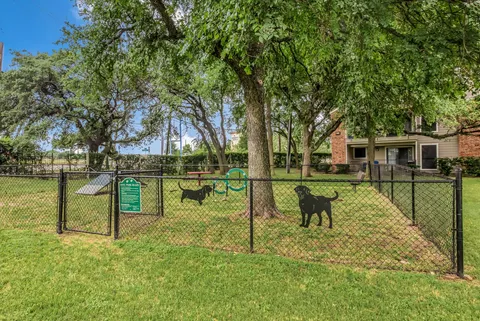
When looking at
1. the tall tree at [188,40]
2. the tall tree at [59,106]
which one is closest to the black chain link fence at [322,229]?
the tall tree at [188,40]

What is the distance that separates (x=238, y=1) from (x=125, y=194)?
10.3 ft

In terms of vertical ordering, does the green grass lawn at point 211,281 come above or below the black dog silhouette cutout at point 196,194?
below

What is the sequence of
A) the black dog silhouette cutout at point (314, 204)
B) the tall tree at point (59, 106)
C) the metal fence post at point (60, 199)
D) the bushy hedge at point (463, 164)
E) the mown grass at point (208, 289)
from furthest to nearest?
the bushy hedge at point (463, 164) < the tall tree at point (59, 106) < the metal fence post at point (60, 199) < the black dog silhouette cutout at point (314, 204) < the mown grass at point (208, 289)

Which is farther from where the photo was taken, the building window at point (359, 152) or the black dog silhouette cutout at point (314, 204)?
the building window at point (359, 152)

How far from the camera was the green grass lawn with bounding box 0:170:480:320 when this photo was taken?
2342 millimetres

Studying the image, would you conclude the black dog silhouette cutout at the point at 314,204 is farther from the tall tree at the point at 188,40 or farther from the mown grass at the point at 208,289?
the tall tree at the point at 188,40

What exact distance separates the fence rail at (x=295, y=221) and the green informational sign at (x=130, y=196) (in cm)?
2

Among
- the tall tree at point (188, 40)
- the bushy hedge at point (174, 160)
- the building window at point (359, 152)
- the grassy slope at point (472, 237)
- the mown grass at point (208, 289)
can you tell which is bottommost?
the mown grass at point (208, 289)

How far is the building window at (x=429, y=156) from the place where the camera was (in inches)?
699

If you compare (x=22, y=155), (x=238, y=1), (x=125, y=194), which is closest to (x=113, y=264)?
(x=125, y=194)

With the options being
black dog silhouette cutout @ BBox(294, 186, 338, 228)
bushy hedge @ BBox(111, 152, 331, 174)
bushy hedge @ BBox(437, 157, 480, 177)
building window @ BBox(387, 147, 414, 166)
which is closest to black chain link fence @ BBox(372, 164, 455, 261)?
black dog silhouette cutout @ BBox(294, 186, 338, 228)

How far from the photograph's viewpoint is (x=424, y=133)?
50.3 feet

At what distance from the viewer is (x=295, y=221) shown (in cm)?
510

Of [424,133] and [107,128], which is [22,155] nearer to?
[107,128]
